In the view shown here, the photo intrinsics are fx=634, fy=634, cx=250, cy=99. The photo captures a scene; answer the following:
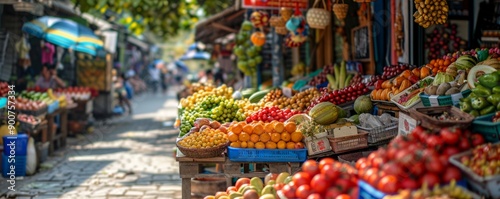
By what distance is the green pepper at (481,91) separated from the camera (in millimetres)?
5508

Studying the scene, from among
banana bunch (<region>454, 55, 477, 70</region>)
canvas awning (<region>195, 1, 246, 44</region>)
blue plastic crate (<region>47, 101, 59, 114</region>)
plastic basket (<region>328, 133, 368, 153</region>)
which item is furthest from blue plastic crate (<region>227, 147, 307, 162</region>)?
canvas awning (<region>195, 1, 246, 44</region>)

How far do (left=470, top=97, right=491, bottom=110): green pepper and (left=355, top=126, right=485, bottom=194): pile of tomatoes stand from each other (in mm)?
1274

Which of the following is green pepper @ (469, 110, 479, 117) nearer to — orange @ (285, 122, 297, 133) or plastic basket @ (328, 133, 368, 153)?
plastic basket @ (328, 133, 368, 153)

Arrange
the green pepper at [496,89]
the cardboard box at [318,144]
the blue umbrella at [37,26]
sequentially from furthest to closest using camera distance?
the blue umbrella at [37,26], the cardboard box at [318,144], the green pepper at [496,89]

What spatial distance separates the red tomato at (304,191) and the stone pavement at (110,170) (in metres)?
4.80

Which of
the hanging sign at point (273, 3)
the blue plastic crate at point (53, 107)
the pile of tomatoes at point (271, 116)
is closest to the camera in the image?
the pile of tomatoes at point (271, 116)

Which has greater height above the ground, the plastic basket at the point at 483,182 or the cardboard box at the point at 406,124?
the cardboard box at the point at 406,124

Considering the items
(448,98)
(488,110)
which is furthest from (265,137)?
(488,110)

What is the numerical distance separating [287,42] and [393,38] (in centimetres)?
285

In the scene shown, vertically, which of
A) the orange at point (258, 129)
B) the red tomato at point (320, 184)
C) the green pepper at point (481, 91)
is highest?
the green pepper at point (481, 91)

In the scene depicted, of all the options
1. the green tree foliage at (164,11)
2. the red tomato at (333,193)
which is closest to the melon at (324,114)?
the red tomato at (333,193)

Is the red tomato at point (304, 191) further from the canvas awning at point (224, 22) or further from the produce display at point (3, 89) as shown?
the canvas awning at point (224, 22)

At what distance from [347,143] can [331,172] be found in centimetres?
234

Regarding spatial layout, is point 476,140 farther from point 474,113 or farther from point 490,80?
point 490,80
